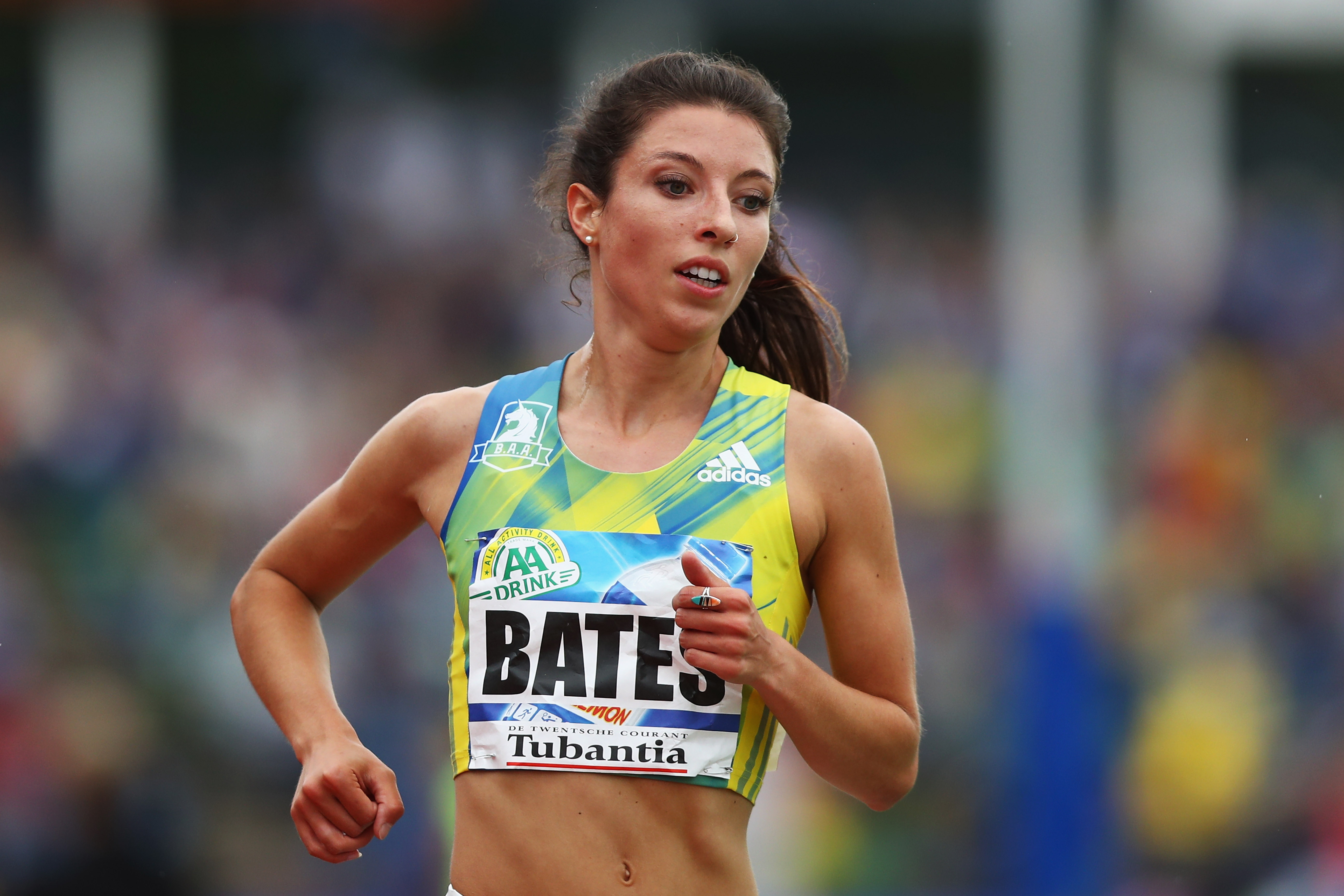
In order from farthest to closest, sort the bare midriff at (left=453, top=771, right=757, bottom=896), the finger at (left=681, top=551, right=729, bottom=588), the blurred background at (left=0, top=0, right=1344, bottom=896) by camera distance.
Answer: the blurred background at (left=0, top=0, right=1344, bottom=896)
the bare midriff at (left=453, top=771, right=757, bottom=896)
the finger at (left=681, top=551, right=729, bottom=588)

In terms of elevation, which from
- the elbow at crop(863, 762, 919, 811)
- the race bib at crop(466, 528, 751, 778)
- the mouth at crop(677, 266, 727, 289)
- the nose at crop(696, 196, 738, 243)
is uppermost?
the nose at crop(696, 196, 738, 243)

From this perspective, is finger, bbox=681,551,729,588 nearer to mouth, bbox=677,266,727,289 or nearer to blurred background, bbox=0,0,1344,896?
mouth, bbox=677,266,727,289

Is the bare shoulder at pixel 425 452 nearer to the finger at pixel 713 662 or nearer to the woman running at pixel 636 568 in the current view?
the woman running at pixel 636 568

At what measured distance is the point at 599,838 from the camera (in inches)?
103

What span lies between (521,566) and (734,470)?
0.41 meters

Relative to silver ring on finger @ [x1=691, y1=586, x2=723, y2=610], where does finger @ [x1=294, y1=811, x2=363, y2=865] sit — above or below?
below

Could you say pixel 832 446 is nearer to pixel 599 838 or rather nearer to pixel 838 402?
pixel 599 838

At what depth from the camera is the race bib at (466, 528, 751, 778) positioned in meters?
2.62

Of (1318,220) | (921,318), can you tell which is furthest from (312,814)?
(1318,220)

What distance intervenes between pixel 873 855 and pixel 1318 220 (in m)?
5.91

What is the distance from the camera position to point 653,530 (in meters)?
2.69

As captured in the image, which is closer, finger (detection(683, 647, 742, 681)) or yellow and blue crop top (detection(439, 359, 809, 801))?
finger (detection(683, 647, 742, 681))

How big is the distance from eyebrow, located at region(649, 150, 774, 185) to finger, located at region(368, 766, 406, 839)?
1.17m

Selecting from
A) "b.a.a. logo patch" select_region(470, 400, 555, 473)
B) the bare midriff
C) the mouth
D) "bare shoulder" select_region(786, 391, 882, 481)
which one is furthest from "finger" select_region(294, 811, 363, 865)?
the mouth
